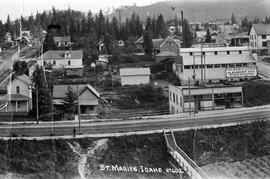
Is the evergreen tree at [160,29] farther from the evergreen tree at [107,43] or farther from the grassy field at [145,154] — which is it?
the grassy field at [145,154]

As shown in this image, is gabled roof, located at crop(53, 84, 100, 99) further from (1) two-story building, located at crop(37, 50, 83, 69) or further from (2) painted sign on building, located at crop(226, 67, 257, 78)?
(1) two-story building, located at crop(37, 50, 83, 69)

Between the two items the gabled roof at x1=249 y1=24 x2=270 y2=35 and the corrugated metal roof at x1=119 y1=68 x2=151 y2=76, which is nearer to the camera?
the corrugated metal roof at x1=119 y1=68 x2=151 y2=76

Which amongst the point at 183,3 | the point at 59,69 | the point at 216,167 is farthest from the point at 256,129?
the point at 183,3

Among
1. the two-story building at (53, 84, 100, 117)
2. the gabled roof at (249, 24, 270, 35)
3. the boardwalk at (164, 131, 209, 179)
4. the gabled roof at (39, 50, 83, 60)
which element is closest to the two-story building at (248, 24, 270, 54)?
the gabled roof at (249, 24, 270, 35)

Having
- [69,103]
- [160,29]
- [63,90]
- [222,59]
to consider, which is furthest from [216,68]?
[160,29]

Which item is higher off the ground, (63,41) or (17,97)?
(63,41)

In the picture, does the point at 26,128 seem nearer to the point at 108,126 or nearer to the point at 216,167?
the point at 108,126

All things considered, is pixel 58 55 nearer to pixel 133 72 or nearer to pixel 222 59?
pixel 133 72
